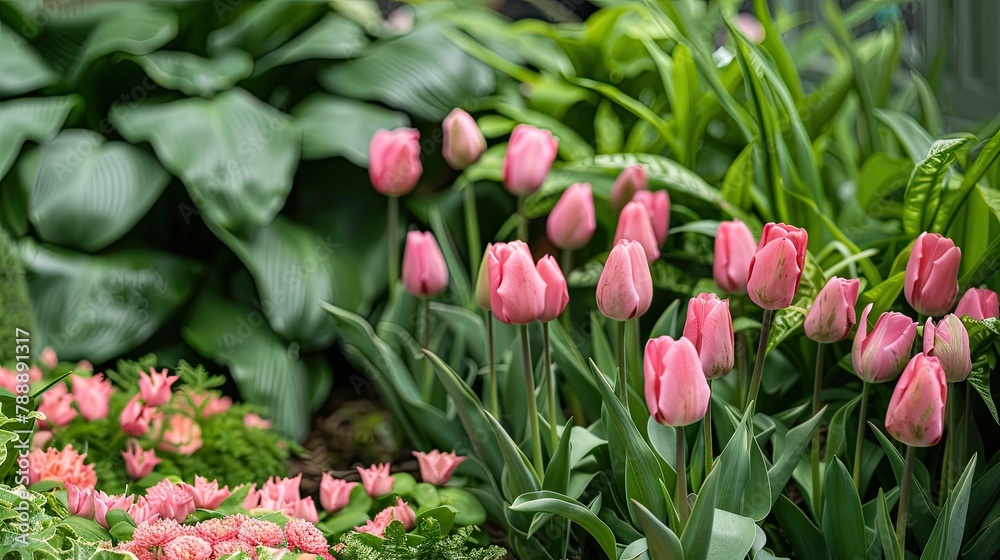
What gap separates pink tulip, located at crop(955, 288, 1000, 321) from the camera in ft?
2.96

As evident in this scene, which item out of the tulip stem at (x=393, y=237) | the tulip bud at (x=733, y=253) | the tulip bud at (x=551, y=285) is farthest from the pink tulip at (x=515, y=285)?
the tulip stem at (x=393, y=237)

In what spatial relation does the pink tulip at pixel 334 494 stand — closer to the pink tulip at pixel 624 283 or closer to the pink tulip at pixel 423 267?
the pink tulip at pixel 423 267

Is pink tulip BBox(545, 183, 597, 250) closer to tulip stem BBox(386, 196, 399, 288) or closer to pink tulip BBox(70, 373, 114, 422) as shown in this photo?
tulip stem BBox(386, 196, 399, 288)

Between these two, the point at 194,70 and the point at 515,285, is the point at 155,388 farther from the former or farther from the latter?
the point at 194,70

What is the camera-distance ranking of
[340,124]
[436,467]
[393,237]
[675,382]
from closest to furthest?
[675,382], [436,467], [393,237], [340,124]

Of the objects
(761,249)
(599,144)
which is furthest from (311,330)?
(761,249)

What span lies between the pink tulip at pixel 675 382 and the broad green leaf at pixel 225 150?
89cm

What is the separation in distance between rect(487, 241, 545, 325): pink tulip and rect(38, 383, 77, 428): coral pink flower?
2.08 feet

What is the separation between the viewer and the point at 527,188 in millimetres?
1217

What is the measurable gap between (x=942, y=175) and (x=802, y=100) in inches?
18.9

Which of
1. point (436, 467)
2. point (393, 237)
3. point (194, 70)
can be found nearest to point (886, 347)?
point (436, 467)

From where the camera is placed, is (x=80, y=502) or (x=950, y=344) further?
(x=80, y=502)

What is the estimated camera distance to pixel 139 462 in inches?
44.3

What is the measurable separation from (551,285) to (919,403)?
13.6 inches
